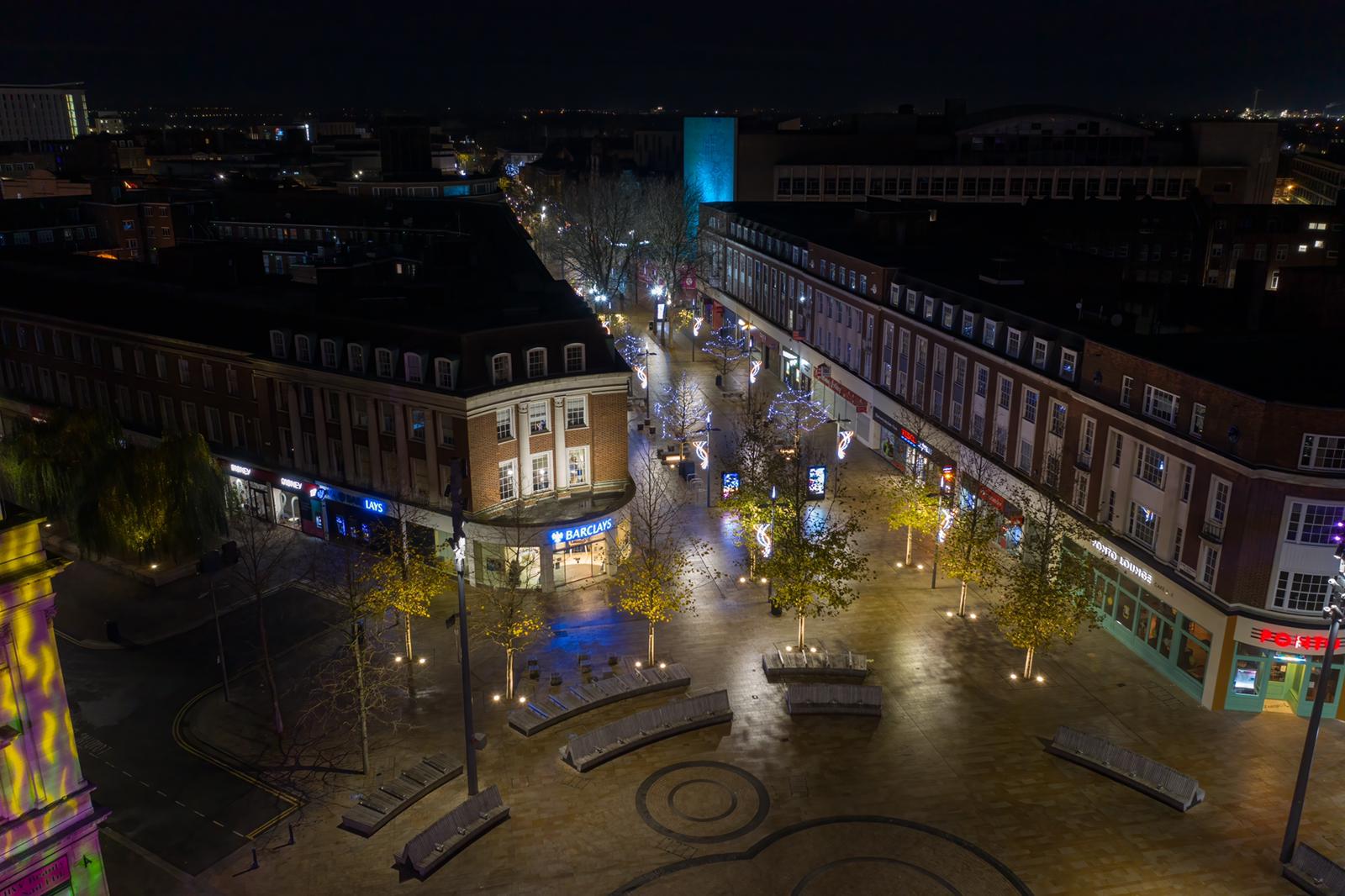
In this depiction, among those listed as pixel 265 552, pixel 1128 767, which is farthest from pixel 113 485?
pixel 1128 767

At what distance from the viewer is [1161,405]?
3828 cm

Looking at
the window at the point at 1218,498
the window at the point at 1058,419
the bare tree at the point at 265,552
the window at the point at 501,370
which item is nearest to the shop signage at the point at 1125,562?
the window at the point at 1218,498

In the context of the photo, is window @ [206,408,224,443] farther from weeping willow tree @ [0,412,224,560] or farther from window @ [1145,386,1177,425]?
window @ [1145,386,1177,425]

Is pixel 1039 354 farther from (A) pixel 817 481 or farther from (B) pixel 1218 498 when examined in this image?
(A) pixel 817 481

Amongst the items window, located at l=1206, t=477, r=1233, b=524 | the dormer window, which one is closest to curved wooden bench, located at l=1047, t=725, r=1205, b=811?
window, located at l=1206, t=477, r=1233, b=524

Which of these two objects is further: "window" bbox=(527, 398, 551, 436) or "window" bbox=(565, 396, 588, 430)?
"window" bbox=(565, 396, 588, 430)

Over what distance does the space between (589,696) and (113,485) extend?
1055 inches

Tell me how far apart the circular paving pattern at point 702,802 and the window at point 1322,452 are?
847 inches

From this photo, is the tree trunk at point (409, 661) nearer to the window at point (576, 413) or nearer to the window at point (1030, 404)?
the window at point (576, 413)

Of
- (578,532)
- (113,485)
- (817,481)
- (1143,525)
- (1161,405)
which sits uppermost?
(1161,405)

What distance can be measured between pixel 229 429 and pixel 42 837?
1326 inches

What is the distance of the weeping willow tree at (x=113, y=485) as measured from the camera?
46.4 meters

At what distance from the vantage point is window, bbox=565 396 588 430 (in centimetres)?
4744

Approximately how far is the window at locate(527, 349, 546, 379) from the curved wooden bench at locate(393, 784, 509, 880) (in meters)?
21.2
